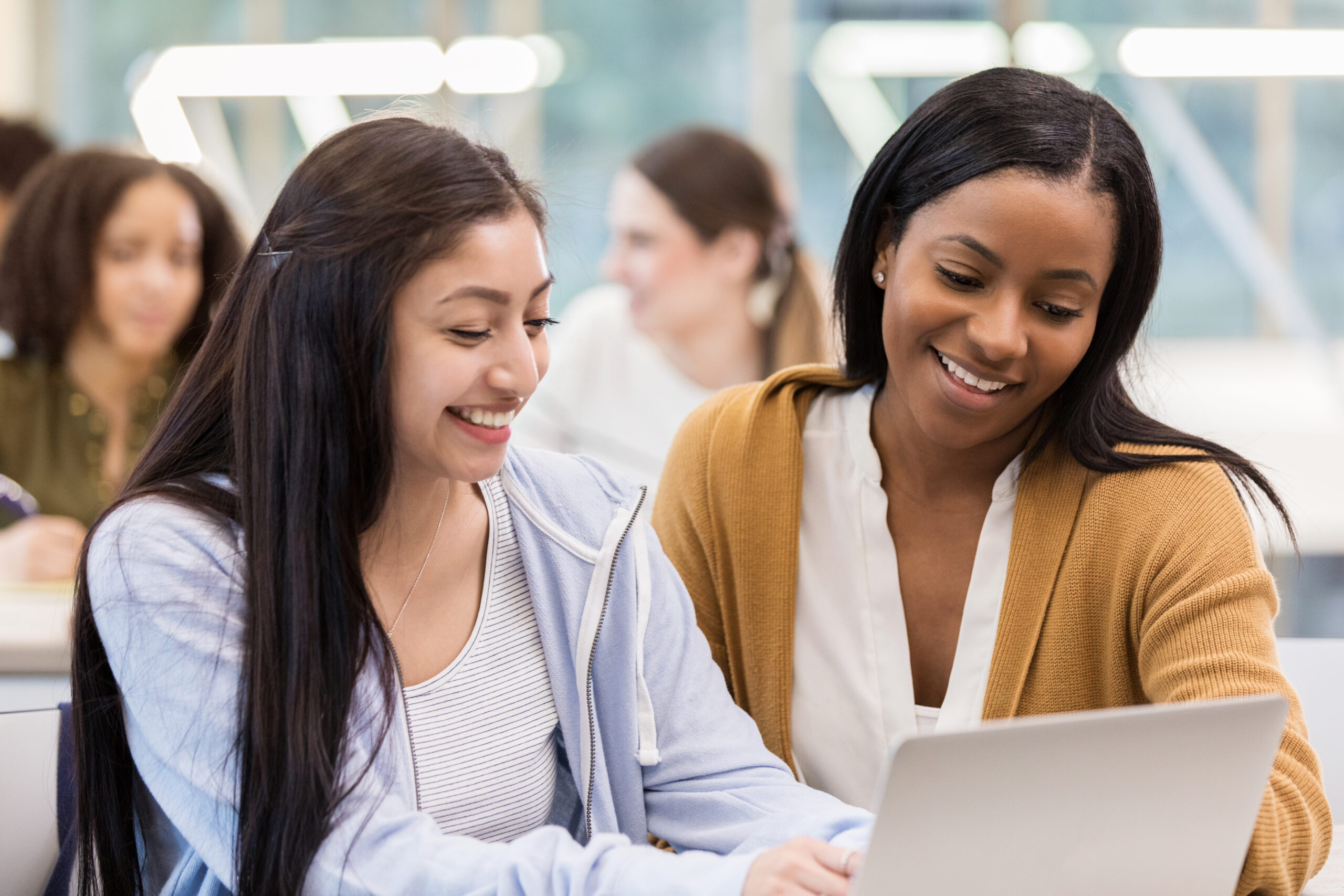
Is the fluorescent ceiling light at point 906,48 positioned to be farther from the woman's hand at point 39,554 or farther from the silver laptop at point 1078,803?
the silver laptop at point 1078,803

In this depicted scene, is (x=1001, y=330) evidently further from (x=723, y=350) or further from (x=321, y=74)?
(x=321, y=74)

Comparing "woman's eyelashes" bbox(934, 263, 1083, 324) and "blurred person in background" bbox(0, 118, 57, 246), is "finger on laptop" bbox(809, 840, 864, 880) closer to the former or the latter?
"woman's eyelashes" bbox(934, 263, 1083, 324)

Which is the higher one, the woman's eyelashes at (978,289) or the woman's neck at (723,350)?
the woman's eyelashes at (978,289)

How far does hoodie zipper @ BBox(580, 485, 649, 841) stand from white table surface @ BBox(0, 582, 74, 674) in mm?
843

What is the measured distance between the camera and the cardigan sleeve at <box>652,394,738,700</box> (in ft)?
4.74

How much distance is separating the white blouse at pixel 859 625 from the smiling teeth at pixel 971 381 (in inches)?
5.4

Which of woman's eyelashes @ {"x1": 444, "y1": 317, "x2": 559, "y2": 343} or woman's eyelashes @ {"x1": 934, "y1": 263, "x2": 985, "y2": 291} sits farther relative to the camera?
woman's eyelashes @ {"x1": 934, "y1": 263, "x2": 985, "y2": 291}

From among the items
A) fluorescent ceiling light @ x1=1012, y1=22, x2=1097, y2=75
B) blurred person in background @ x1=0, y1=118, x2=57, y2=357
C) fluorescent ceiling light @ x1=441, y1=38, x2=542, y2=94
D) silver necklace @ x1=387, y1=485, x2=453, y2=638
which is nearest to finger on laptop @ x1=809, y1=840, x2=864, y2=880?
silver necklace @ x1=387, y1=485, x2=453, y2=638

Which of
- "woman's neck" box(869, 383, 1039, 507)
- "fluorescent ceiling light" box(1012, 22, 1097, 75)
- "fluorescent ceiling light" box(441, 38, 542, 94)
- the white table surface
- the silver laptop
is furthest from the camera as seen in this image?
"fluorescent ceiling light" box(441, 38, 542, 94)

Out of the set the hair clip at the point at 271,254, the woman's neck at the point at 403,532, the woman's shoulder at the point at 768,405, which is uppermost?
the hair clip at the point at 271,254

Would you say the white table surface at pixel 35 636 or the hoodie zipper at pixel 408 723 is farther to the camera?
the white table surface at pixel 35 636

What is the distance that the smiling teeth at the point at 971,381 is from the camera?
1.28 m

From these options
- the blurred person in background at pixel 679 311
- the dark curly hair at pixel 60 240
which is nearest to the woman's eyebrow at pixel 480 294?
the dark curly hair at pixel 60 240

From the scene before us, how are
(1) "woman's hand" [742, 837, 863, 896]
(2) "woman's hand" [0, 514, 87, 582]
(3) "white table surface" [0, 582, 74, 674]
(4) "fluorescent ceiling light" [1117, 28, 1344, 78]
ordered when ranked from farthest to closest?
1. (4) "fluorescent ceiling light" [1117, 28, 1344, 78]
2. (2) "woman's hand" [0, 514, 87, 582]
3. (3) "white table surface" [0, 582, 74, 674]
4. (1) "woman's hand" [742, 837, 863, 896]
